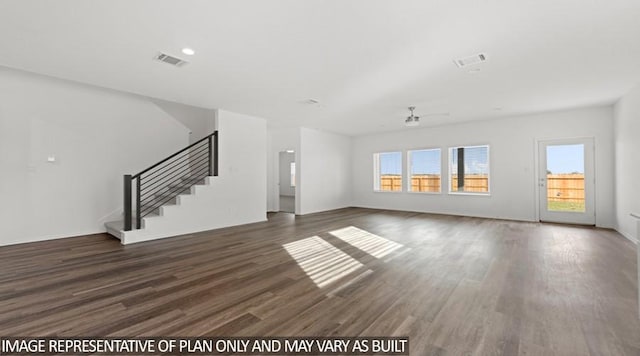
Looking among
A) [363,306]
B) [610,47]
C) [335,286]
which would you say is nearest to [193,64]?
[335,286]

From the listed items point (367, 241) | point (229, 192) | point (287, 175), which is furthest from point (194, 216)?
point (287, 175)

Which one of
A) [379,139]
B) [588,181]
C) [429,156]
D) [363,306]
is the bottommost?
[363,306]

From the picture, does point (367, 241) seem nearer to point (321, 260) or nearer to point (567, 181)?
point (321, 260)

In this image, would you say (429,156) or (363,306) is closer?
→ (363,306)

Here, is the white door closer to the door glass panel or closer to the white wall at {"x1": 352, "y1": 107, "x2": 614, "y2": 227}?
the door glass panel

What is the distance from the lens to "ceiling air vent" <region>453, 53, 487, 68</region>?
3.55 metres

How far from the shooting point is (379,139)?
975cm

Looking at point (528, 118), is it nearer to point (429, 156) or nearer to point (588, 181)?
point (588, 181)

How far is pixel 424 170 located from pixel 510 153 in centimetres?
237

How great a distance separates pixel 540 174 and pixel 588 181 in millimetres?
894

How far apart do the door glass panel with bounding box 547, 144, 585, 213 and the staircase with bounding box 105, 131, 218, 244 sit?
8.22 meters

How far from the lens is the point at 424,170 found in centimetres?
892

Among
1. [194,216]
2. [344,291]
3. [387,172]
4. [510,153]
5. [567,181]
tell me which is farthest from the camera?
[387,172]

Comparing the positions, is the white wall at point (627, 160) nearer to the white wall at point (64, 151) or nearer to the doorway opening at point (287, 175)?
the white wall at point (64, 151)
